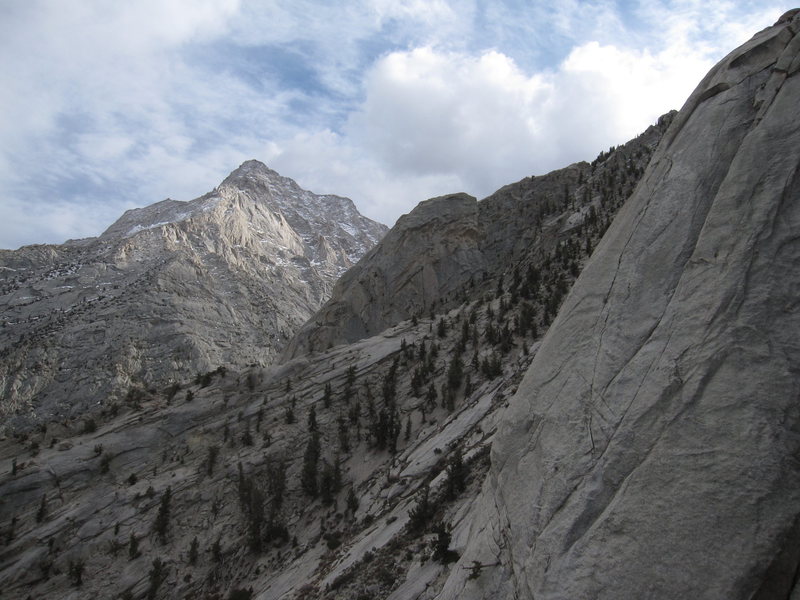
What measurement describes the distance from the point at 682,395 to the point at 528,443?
2.64 meters

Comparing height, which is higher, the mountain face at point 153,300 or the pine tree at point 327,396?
the mountain face at point 153,300

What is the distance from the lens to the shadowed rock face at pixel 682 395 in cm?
452

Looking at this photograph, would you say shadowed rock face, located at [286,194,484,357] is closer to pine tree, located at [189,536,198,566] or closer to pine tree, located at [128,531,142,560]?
pine tree, located at [128,531,142,560]

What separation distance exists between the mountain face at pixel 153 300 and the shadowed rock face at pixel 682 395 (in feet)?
103

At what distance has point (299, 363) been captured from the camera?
30172mm

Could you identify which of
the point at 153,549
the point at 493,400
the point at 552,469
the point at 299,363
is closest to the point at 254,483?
the point at 153,549

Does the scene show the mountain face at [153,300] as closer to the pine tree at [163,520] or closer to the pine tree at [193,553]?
the pine tree at [163,520]

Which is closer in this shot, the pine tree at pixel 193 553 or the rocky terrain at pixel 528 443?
the rocky terrain at pixel 528 443

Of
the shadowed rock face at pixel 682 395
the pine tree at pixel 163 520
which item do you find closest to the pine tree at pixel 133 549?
the pine tree at pixel 163 520

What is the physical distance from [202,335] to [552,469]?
6599cm

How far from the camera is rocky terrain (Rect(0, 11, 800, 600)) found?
15.7 ft

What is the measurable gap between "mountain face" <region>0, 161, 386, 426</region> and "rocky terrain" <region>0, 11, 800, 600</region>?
10.6 meters

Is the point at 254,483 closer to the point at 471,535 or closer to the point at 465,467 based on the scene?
the point at 465,467

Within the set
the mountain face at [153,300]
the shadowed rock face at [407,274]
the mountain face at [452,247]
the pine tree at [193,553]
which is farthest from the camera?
the mountain face at [153,300]
